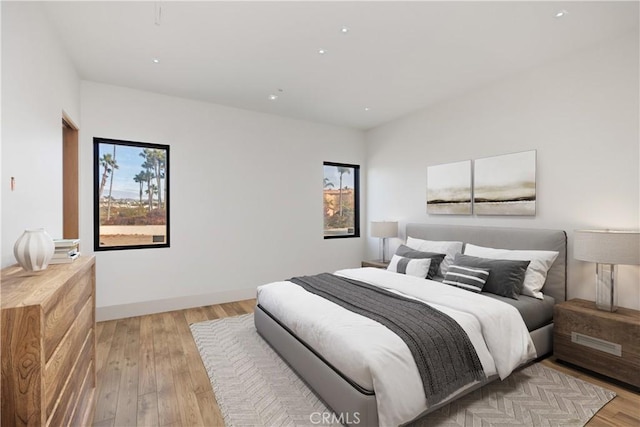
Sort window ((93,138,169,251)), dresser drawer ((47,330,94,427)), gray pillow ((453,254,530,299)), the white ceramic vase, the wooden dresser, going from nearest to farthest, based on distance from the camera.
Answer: the wooden dresser < dresser drawer ((47,330,94,427)) < the white ceramic vase < gray pillow ((453,254,530,299)) < window ((93,138,169,251))

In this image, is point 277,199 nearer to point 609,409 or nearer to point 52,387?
point 52,387

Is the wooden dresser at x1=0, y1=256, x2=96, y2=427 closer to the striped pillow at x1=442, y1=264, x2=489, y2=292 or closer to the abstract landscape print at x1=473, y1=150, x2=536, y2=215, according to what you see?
the striped pillow at x1=442, y1=264, x2=489, y2=292

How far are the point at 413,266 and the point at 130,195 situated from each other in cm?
373

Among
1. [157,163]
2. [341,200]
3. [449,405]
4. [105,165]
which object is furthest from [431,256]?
[105,165]

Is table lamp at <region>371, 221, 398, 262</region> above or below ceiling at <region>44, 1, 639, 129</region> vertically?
below

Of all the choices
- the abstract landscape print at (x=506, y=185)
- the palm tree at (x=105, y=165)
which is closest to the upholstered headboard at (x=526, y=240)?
the abstract landscape print at (x=506, y=185)

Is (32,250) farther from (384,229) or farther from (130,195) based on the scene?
(384,229)

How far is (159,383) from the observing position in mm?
2449

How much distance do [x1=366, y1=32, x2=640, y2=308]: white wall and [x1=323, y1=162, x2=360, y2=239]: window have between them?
6.08 feet

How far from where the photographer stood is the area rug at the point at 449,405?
2.00 meters

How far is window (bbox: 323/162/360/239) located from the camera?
18.2 feet

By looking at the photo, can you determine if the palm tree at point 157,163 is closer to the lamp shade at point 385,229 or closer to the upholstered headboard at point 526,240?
the lamp shade at point 385,229

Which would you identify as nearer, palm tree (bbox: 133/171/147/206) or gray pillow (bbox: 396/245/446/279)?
gray pillow (bbox: 396/245/446/279)

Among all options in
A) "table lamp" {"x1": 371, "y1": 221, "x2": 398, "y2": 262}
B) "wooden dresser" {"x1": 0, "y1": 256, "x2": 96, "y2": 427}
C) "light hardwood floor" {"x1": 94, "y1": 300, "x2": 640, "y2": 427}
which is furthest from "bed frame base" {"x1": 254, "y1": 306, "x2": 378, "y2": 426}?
"table lamp" {"x1": 371, "y1": 221, "x2": 398, "y2": 262}
